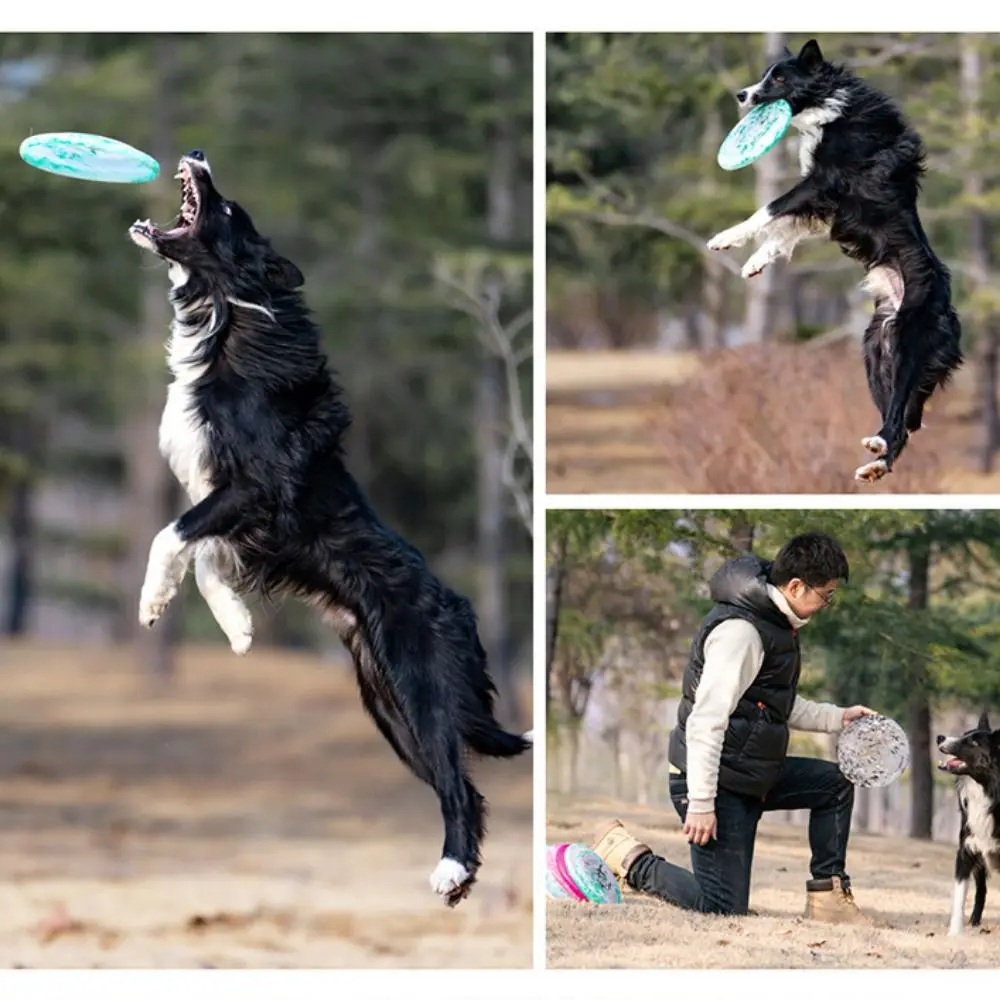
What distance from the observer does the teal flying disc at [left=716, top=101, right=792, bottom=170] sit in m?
5.11

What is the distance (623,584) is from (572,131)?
225 inches

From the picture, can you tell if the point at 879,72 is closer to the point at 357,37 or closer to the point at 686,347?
the point at 686,347

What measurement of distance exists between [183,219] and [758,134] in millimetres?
1710

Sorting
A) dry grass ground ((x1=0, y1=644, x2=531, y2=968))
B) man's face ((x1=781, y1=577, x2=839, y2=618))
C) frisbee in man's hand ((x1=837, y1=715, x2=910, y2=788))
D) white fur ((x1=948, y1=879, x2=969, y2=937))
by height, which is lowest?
dry grass ground ((x1=0, y1=644, x2=531, y2=968))

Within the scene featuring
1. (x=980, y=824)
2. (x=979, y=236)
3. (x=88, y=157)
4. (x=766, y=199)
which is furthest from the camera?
(x=979, y=236)

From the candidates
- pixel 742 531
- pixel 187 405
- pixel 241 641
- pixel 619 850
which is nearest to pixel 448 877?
pixel 241 641

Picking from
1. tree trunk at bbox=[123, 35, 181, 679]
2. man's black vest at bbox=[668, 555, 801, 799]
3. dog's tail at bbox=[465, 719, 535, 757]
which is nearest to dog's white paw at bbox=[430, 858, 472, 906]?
dog's tail at bbox=[465, 719, 535, 757]

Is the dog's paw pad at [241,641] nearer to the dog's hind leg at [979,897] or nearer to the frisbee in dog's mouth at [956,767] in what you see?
the frisbee in dog's mouth at [956,767]

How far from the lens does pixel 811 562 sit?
5871mm

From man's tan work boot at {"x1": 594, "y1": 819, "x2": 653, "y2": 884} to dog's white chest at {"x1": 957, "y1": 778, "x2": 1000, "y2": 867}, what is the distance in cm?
121

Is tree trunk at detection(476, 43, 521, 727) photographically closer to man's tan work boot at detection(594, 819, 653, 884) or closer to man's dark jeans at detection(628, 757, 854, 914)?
man's tan work boot at detection(594, 819, 653, 884)

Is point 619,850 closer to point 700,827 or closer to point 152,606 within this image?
point 700,827

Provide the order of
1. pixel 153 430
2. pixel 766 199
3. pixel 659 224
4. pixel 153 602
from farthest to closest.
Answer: pixel 153 430
pixel 659 224
pixel 766 199
pixel 153 602

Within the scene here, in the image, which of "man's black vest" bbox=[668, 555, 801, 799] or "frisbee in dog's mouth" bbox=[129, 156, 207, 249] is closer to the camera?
"frisbee in dog's mouth" bbox=[129, 156, 207, 249]
